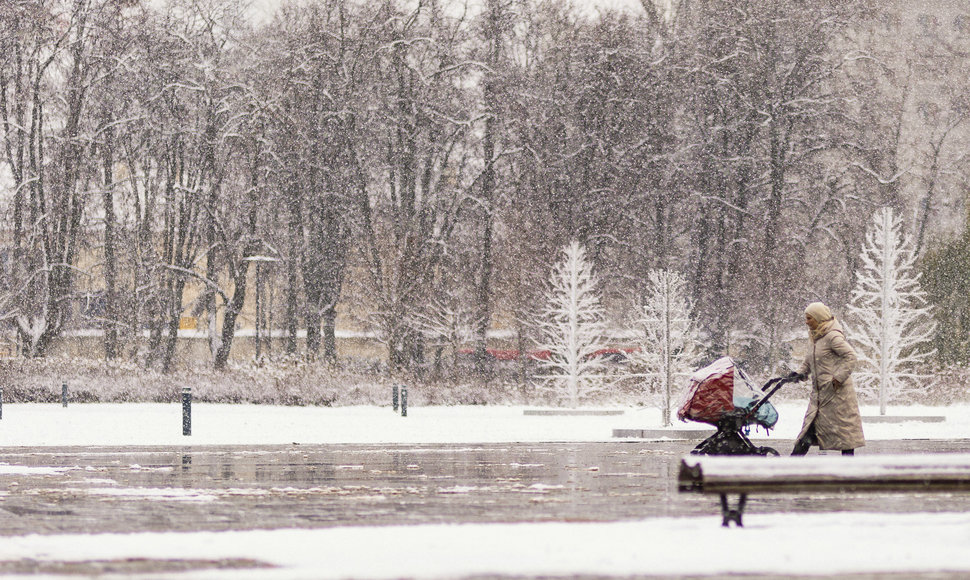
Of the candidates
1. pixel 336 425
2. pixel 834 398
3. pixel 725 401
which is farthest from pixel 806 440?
pixel 336 425

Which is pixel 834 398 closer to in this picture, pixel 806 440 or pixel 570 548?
pixel 806 440

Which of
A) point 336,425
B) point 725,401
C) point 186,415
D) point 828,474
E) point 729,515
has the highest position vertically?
point 725,401

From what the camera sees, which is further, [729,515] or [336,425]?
[336,425]

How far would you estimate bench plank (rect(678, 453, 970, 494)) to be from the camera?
→ 34.0 ft

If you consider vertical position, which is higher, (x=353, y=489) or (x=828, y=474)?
(x=828, y=474)

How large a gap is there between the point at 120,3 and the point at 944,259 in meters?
28.3

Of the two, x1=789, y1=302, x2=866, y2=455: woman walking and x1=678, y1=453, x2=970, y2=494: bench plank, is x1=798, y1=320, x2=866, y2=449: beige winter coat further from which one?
x1=678, y1=453, x2=970, y2=494: bench plank

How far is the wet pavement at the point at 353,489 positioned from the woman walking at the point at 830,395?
0.73 meters

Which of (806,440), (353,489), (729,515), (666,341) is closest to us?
(729,515)

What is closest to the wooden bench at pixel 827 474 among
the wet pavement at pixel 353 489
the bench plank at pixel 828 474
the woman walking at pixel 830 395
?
the bench plank at pixel 828 474

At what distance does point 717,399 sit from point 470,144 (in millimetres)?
35449

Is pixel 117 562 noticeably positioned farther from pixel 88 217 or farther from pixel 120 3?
pixel 88 217

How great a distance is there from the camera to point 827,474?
10.5 meters

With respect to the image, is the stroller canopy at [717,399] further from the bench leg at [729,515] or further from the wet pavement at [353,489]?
the bench leg at [729,515]
